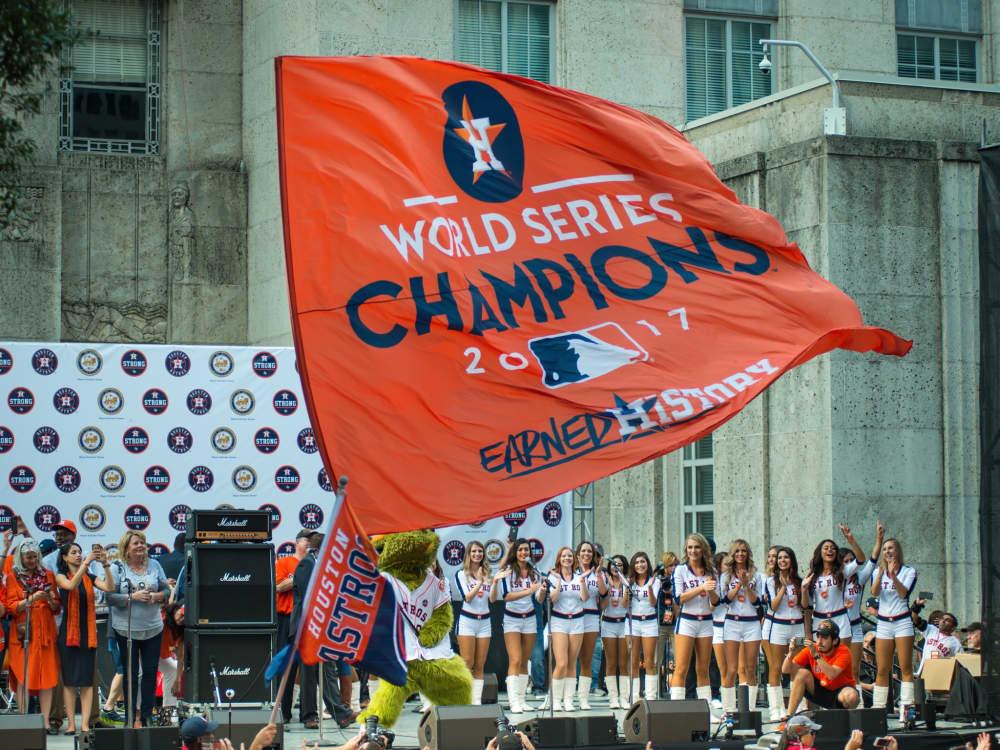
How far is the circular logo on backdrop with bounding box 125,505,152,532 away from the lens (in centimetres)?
2194

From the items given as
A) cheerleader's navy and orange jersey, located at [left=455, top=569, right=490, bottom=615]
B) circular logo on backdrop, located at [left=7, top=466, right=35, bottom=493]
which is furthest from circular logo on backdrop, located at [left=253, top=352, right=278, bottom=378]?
cheerleader's navy and orange jersey, located at [left=455, top=569, right=490, bottom=615]

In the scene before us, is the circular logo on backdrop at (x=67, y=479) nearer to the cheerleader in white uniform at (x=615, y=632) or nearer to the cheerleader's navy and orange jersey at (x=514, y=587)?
the cheerleader's navy and orange jersey at (x=514, y=587)

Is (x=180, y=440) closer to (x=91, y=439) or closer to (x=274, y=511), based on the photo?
(x=91, y=439)

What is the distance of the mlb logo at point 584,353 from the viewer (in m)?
11.9

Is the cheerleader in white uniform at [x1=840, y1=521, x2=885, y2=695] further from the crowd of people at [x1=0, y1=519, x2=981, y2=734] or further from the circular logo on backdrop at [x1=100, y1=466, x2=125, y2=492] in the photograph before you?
the circular logo on backdrop at [x1=100, y1=466, x2=125, y2=492]

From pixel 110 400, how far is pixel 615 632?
6702mm

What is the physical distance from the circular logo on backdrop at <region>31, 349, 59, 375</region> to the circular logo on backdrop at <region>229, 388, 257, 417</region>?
2.19m

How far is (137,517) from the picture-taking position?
22.0 metres

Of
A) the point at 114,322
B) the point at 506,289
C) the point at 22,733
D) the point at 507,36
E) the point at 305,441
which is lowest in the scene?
the point at 22,733

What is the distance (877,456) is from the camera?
24094 mm

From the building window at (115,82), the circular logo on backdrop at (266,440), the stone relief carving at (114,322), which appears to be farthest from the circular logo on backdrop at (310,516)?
the building window at (115,82)

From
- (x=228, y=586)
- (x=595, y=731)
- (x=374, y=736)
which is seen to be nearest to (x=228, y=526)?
(x=228, y=586)

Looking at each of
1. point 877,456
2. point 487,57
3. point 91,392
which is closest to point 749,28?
point 487,57

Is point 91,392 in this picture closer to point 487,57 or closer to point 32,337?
point 32,337
